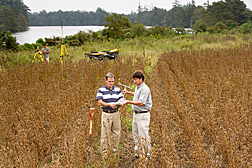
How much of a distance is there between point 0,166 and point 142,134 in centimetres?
194

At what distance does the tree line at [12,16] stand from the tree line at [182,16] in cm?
543

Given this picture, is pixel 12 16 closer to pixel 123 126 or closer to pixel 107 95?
pixel 123 126

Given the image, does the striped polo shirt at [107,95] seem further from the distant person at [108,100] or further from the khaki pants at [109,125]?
the khaki pants at [109,125]

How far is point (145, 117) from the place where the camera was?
3400 millimetres

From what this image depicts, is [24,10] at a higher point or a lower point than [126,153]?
higher

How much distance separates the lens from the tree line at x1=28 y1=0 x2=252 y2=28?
117ft

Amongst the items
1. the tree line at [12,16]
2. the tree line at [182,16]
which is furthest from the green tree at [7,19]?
the tree line at [182,16]

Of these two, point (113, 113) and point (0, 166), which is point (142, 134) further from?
point (0, 166)

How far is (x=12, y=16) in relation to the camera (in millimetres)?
22062

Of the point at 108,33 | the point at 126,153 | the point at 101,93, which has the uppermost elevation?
the point at 108,33

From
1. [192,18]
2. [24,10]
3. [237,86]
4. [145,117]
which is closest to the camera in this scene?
[145,117]

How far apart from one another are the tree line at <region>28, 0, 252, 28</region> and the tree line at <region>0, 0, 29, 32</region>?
5.43m

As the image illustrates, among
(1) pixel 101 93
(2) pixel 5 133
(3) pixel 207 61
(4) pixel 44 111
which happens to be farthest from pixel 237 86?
(2) pixel 5 133

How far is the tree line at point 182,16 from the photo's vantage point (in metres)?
35.7
